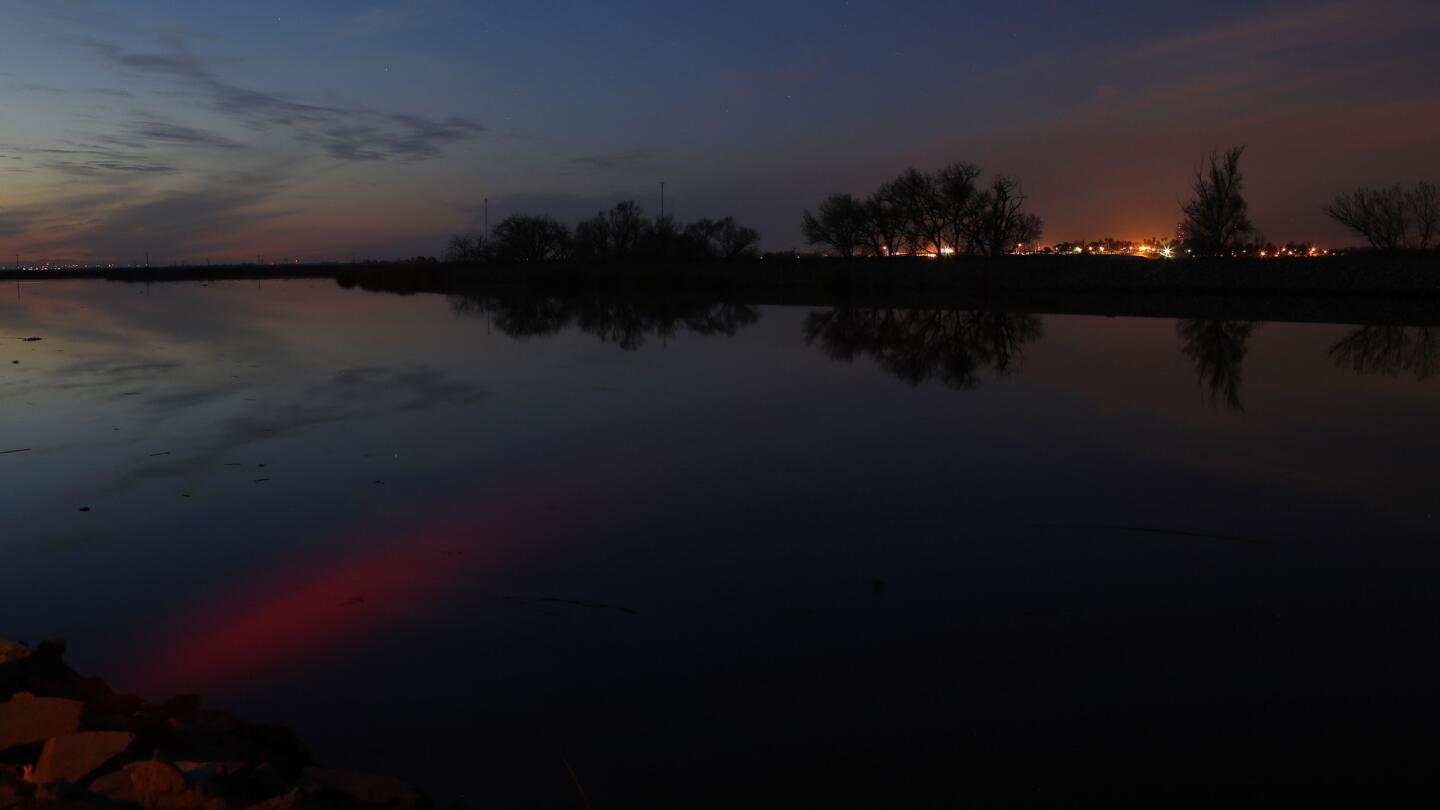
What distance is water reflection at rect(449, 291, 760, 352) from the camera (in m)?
26.3

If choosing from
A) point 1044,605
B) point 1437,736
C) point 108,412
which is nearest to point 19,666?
point 1044,605

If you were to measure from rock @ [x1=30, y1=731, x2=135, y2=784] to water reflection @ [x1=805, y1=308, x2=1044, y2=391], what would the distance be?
40.4ft

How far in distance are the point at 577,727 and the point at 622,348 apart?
17604mm

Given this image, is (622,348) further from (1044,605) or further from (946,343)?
(1044,605)

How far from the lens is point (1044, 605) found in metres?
5.37

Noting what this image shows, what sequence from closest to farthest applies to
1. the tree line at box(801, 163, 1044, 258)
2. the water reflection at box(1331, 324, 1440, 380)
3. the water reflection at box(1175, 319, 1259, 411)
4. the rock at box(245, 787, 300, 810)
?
the rock at box(245, 787, 300, 810) → the water reflection at box(1175, 319, 1259, 411) → the water reflection at box(1331, 324, 1440, 380) → the tree line at box(801, 163, 1044, 258)

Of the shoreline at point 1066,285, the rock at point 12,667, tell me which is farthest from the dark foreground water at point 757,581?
the shoreline at point 1066,285

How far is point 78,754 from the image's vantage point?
3350 mm

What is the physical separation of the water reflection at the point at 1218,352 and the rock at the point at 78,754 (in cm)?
1263

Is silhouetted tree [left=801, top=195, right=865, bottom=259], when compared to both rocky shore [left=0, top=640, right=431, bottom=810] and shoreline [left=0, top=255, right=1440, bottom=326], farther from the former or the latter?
rocky shore [left=0, top=640, right=431, bottom=810]

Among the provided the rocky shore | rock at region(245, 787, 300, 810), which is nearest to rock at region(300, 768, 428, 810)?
the rocky shore

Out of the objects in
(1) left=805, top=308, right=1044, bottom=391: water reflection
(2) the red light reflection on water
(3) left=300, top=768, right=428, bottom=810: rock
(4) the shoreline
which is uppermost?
(4) the shoreline

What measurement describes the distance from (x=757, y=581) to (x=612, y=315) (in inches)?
1110

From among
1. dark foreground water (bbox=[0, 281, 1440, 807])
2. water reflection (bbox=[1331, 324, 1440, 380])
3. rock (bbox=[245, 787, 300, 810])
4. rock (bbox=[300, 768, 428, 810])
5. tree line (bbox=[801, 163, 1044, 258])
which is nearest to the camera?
rock (bbox=[245, 787, 300, 810])
